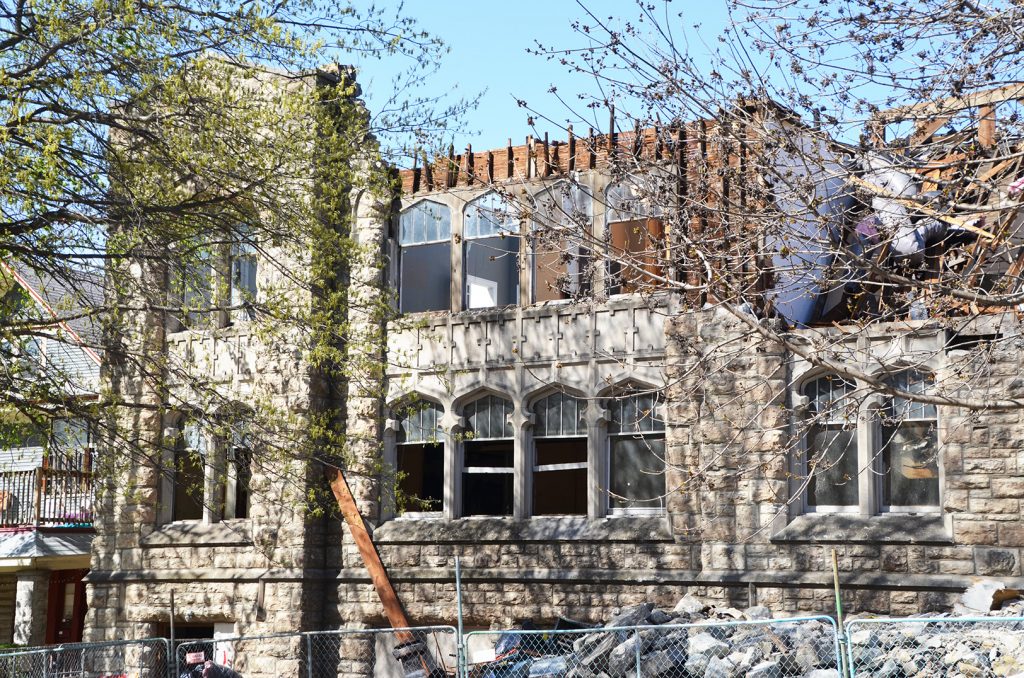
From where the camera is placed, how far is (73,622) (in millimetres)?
28609

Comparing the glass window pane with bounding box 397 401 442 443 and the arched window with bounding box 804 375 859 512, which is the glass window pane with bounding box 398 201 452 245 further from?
the arched window with bounding box 804 375 859 512

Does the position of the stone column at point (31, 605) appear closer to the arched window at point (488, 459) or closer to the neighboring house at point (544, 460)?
the neighboring house at point (544, 460)

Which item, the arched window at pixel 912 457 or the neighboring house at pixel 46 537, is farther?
the neighboring house at pixel 46 537

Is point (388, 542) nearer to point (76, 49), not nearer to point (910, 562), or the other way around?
point (910, 562)

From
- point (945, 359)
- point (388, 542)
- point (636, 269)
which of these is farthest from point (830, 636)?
point (388, 542)

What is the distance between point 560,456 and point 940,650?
7.13 metres

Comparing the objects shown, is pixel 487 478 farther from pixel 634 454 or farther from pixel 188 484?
pixel 188 484

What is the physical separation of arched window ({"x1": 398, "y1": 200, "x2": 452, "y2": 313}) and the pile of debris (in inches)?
245

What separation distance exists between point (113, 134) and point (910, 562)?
14127 millimetres

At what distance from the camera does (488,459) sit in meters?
20.0

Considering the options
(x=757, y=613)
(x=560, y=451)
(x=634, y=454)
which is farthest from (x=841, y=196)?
(x=560, y=451)

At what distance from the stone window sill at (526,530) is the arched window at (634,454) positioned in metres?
0.33

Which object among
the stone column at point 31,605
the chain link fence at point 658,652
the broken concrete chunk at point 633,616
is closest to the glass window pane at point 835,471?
the chain link fence at point 658,652

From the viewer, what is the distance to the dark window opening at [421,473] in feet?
66.5
